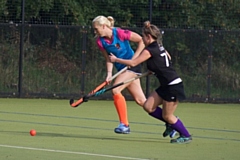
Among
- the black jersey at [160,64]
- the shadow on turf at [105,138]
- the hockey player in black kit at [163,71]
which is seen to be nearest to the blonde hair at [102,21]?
the hockey player in black kit at [163,71]

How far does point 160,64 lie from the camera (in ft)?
32.6

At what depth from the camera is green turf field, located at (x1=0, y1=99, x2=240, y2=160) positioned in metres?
8.92

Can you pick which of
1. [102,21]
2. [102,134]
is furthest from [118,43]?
[102,134]

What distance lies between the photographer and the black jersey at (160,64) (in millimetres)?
9938

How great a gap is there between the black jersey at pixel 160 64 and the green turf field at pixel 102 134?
0.89 metres

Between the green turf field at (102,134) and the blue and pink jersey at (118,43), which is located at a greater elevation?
the blue and pink jersey at (118,43)

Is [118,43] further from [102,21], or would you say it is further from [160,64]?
[160,64]

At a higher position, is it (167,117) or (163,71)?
(163,71)

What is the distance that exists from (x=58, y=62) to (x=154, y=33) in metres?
9.28

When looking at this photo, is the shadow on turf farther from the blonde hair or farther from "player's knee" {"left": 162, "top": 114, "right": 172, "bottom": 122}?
the blonde hair

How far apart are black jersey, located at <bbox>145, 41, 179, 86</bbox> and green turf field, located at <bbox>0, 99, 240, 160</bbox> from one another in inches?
35.0

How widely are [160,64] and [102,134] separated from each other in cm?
179

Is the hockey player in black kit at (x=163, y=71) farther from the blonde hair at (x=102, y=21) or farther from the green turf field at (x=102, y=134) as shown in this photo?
the blonde hair at (x=102, y=21)

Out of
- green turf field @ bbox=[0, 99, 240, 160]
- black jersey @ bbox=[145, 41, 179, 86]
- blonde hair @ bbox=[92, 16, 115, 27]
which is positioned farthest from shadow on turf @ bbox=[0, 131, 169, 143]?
blonde hair @ bbox=[92, 16, 115, 27]
